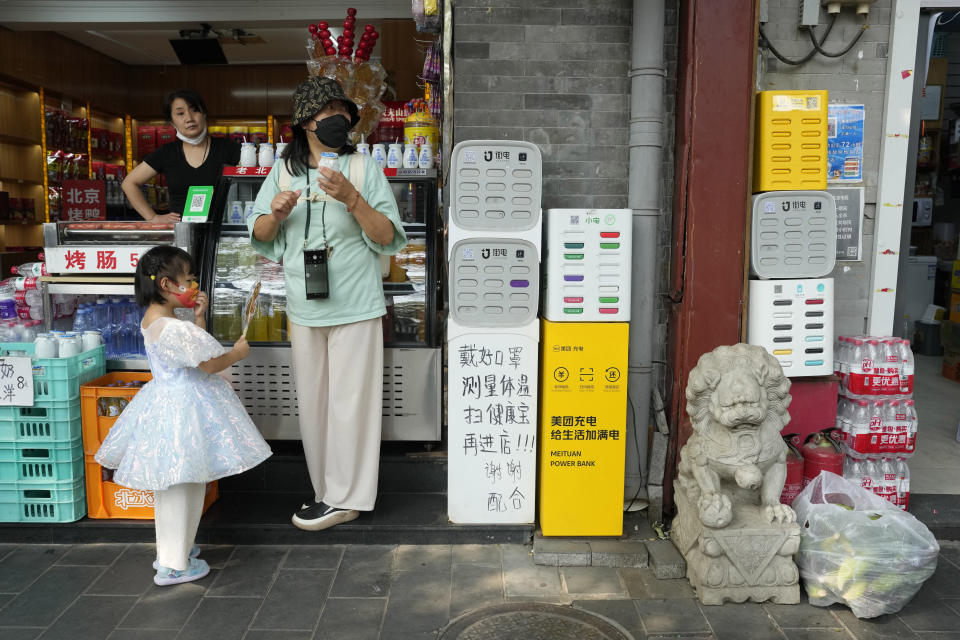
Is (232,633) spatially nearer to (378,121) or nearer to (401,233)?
(401,233)

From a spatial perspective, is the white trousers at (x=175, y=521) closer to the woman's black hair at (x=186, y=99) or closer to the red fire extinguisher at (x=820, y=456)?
the woman's black hair at (x=186, y=99)

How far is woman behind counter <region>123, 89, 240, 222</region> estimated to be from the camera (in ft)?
13.6

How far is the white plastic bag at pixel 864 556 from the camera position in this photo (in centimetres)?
285

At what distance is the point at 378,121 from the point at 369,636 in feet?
9.53

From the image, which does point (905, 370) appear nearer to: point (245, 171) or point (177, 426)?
point (177, 426)

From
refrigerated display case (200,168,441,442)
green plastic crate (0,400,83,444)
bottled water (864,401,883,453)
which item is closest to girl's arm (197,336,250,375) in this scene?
refrigerated display case (200,168,441,442)

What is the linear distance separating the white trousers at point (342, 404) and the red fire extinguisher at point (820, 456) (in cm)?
208

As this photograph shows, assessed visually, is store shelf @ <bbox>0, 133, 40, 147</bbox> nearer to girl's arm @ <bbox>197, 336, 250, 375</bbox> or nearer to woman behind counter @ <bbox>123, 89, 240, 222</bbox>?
woman behind counter @ <bbox>123, 89, 240, 222</bbox>

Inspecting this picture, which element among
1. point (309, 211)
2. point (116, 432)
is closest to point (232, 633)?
point (116, 432)

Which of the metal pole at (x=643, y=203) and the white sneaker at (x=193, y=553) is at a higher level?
the metal pole at (x=643, y=203)

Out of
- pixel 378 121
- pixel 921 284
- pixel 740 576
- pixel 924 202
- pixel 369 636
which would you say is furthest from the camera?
pixel 924 202

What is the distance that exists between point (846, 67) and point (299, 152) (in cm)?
286

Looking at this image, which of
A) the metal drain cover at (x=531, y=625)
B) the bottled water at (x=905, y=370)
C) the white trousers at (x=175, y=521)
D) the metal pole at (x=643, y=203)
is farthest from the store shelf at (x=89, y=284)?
the bottled water at (x=905, y=370)

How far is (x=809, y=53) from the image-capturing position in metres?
3.80
